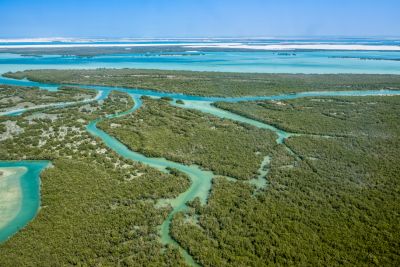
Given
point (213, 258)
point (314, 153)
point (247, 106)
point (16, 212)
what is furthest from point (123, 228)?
point (247, 106)

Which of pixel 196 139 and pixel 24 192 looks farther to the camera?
pixel 196 139

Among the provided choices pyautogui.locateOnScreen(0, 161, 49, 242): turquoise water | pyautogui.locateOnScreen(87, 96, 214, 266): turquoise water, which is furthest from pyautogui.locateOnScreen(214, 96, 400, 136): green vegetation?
pyautogui.locateOnScreen(0, 161, 49, 242): turquoise water

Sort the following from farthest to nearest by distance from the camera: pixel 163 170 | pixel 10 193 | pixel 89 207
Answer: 1. pixel 163 170
2. pixel 10 193
3. pixel 89 207

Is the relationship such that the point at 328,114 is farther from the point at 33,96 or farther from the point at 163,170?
the point at 33,96

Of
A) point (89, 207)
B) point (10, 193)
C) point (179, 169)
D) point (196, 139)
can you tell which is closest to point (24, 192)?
point (10, 193)

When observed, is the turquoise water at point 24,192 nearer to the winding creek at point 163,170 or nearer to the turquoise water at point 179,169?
the winding creek at point 163,170

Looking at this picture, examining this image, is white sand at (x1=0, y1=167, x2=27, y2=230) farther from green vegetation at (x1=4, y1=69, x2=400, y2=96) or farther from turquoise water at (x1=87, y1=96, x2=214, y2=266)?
green vegetation at (x1=4, y1=69, x2=400, y2=96)
